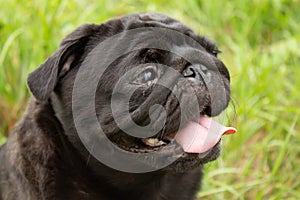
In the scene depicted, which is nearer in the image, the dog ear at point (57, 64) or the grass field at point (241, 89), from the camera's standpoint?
the dog ear at point (57, 64)

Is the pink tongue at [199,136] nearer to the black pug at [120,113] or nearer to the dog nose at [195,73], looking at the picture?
the black pug at [120,113]

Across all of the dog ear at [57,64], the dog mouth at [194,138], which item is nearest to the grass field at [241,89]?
the dog mouth at [194,138]

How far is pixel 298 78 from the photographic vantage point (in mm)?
4121

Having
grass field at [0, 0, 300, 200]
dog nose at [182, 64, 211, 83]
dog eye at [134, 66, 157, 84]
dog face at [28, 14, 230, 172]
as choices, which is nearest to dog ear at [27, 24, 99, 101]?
dog face at [28, 14, 230, 172]

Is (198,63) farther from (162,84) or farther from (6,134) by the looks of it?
(6,134)

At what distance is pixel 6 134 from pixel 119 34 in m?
1.55

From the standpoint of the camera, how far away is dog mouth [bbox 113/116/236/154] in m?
2.45

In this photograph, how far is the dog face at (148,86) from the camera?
2430mm

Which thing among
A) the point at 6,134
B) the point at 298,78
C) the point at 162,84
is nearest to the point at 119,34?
the point at 162,84

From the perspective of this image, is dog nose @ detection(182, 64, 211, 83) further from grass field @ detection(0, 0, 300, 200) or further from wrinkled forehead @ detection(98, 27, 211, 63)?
grass field @ detection(0, 0, 300, 200)

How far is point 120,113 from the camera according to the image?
8.21 ft

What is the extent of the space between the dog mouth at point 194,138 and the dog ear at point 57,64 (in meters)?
0.41

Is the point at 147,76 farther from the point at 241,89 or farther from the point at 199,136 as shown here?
the point at 241,89

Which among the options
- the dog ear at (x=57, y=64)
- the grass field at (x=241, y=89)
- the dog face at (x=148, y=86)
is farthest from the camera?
the grass field at (x=241, y=89)
